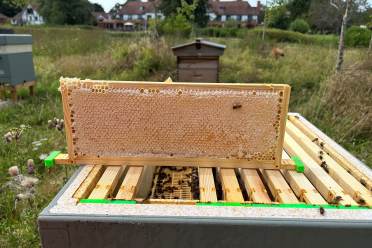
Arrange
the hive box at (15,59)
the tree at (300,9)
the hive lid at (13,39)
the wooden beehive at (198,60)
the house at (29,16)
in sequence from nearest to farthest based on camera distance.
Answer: the hive lid at (13,39)
the hive box at (15,59)
the wooden beehive at (198,60)
the tree at (300,9)
the house at (29,16)

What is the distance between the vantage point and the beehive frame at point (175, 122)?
4.36 ft

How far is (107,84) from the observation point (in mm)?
1321

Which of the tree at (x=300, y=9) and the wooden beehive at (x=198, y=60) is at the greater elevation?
the tree at (x=300, y=9)

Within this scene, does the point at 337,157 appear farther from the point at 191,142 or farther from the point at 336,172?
A: the point at 191,142

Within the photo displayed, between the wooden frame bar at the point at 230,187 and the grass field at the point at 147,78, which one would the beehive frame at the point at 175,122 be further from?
the grass field at the point at 147,78

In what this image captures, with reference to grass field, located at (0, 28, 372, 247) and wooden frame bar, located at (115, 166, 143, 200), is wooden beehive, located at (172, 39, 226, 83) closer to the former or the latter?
grass field, located at (0, 28, 372, 247)

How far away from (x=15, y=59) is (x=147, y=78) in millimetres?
2831

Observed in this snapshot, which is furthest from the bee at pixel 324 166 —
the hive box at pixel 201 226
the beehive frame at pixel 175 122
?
the hive box at pixel 201 226

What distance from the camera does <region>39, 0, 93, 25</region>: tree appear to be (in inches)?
1485

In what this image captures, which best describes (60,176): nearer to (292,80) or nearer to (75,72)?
(292,80)

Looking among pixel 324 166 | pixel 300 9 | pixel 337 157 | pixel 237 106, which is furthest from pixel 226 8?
pixel 237 106

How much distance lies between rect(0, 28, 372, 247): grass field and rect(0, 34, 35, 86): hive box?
42cm

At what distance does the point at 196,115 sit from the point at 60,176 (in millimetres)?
1846

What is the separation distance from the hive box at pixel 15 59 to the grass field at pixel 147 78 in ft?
1.39
